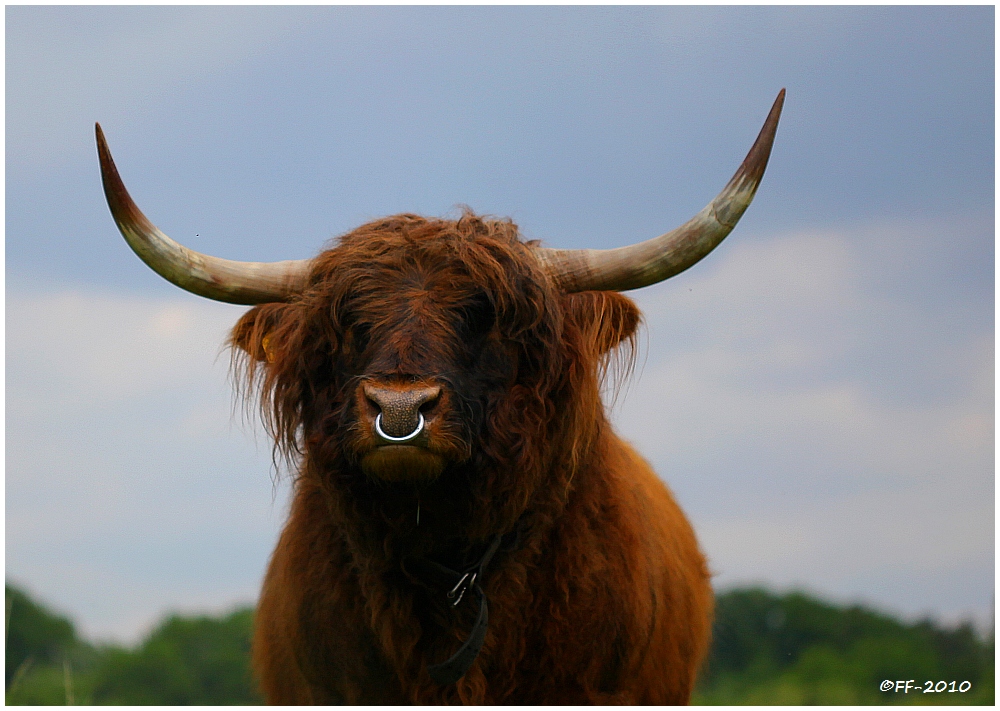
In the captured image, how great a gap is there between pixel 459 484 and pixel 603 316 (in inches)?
38.5

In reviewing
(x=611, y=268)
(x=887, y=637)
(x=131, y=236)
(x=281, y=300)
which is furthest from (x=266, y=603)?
(x=887, y=637)

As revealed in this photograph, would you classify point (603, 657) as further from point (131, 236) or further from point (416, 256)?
point (131, 236)

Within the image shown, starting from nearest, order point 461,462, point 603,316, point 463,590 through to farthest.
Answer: point 461,462, point 463,590, point 603,316

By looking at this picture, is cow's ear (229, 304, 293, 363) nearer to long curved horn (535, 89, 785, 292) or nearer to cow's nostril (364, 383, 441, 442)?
cow's nostril (364, 383, 441, 442)

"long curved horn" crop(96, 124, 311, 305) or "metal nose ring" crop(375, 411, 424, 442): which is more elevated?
"long curved horn" crop(96, 124, 311, 305)

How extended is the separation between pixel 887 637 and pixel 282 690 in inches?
208

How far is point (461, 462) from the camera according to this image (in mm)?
3385

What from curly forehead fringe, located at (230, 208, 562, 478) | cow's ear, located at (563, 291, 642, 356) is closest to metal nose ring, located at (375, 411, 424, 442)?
curly forehead fringe, located at (230, 208, 562, 478)

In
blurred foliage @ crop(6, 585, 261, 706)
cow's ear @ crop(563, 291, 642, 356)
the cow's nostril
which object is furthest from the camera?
blurred foliage @ crop(6, 585, 261, 706)

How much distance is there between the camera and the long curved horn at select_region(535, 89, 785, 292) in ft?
11.7

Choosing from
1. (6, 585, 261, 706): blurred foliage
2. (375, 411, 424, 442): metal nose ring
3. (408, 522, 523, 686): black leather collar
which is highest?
(375, 411, 424, 442): metal nose ring

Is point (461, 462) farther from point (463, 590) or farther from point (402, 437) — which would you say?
point (463, 590)

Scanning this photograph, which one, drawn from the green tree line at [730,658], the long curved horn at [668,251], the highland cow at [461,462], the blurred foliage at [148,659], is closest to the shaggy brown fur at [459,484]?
the highland cow at [461,462]

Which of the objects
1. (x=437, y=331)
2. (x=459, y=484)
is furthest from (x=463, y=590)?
(x=437, y=331)
